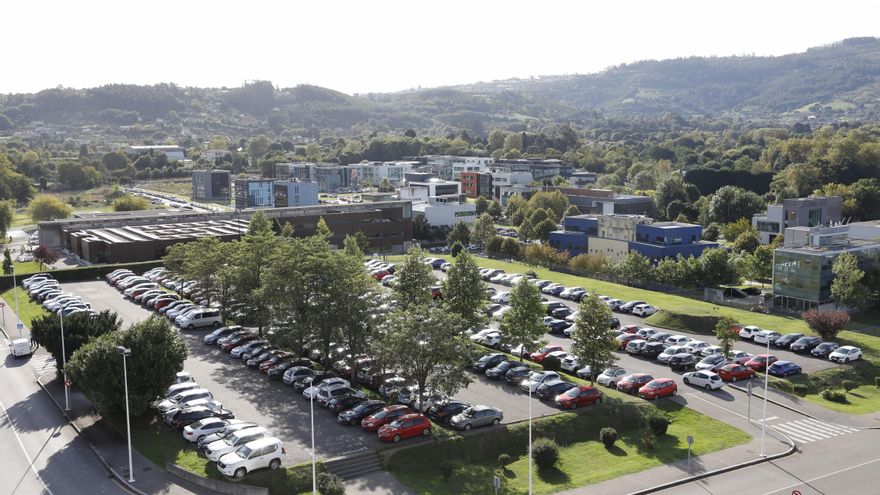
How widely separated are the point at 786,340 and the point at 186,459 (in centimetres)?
3267

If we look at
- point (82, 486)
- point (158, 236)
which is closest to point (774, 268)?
point (82, 486)

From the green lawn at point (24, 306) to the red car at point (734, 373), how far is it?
37.0 meters

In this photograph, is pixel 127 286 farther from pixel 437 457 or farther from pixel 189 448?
pixel 437 457

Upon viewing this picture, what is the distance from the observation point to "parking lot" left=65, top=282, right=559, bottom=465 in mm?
27328

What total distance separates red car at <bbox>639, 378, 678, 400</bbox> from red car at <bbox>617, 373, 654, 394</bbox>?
16.7 inches

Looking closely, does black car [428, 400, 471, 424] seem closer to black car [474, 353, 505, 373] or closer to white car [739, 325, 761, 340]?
black car [474, 353, 505, 373]

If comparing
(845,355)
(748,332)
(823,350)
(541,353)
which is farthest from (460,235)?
(845,355)

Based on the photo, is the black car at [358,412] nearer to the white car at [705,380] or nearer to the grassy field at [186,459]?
the grassy field at [186,459]

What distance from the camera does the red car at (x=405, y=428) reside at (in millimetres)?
27359

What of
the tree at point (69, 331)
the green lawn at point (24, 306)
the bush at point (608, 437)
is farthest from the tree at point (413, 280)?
the green lawn at point (24, 306)

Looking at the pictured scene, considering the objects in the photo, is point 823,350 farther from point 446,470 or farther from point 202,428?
point 202,428

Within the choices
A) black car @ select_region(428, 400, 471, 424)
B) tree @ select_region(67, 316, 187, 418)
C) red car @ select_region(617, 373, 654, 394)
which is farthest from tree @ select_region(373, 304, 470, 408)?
red car @ select_region(617, 373, 654, 394)

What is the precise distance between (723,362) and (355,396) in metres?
18.9

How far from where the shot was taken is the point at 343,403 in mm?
30141
